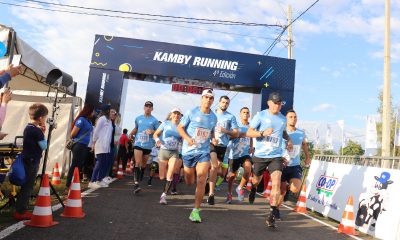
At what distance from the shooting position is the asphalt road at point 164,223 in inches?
186

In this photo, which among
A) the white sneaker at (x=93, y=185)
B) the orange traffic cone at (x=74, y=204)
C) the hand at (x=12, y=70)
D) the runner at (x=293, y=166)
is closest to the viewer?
the hand at (x=12, y=70)

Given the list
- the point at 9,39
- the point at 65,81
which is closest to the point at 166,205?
the point at 65,81

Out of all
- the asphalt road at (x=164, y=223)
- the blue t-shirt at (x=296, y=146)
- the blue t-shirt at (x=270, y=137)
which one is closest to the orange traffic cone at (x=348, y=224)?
the asphalt road at (x=164, y=223)

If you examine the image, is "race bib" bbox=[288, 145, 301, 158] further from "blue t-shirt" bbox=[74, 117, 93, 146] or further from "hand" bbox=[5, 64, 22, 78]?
"hand" bbox=[5, 64, 22, 78]

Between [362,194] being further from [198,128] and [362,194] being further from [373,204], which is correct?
[198,128]

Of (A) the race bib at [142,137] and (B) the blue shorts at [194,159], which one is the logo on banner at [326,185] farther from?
(A) the race bib at [142,137]

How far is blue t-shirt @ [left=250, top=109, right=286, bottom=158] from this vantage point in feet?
21.7

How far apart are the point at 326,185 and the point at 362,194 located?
4.95 feet

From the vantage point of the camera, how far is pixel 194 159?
21.2ft

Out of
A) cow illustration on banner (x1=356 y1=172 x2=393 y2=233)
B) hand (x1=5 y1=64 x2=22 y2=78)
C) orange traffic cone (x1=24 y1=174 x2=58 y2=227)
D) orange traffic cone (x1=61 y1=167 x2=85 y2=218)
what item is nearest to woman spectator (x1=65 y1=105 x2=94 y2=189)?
orange traffic cone (x1=61 y1=167 x2=85 y2=218)

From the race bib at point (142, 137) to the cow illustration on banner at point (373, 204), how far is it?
501cm

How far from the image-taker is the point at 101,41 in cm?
1432

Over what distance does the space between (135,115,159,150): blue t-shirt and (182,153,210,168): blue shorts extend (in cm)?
307

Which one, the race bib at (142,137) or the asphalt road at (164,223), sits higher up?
the race bib at (142,137)
